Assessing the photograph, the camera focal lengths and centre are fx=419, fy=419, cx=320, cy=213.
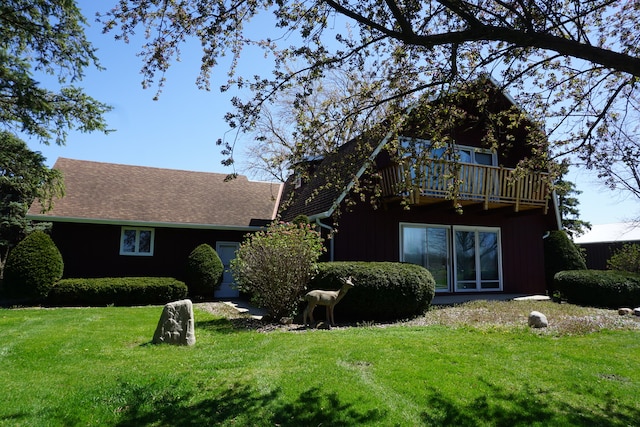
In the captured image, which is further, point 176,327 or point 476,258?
point 476,258

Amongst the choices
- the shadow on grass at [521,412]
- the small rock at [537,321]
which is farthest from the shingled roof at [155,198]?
the shadow on grass at [521,412]

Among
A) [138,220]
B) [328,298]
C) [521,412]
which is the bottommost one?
[521,412]

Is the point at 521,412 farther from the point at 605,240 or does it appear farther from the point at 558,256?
the point at 605,240

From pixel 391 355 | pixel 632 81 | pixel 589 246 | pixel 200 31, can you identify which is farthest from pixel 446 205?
pixel 589 246

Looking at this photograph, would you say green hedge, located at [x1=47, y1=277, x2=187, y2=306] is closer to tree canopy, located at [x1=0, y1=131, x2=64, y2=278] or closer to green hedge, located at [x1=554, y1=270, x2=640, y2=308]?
tree canopy, located at [x1=0, y1=131, x2=64, y2=278]

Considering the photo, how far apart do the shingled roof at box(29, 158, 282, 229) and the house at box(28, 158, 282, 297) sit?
30 millimetres

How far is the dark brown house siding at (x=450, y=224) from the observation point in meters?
13.3

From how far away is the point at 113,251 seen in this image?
14953mm

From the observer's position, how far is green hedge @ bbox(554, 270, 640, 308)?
39.9 feet

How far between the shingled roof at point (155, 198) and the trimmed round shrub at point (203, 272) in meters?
1.19

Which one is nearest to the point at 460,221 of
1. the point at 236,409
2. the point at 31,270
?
the point at 236,409

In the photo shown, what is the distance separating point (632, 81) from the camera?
6.38m

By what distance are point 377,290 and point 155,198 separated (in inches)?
427

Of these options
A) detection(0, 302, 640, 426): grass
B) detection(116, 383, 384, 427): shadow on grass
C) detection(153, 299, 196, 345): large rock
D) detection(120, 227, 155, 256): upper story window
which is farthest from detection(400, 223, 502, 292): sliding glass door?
detection(116, 383, 384, 427): shadow on grass
